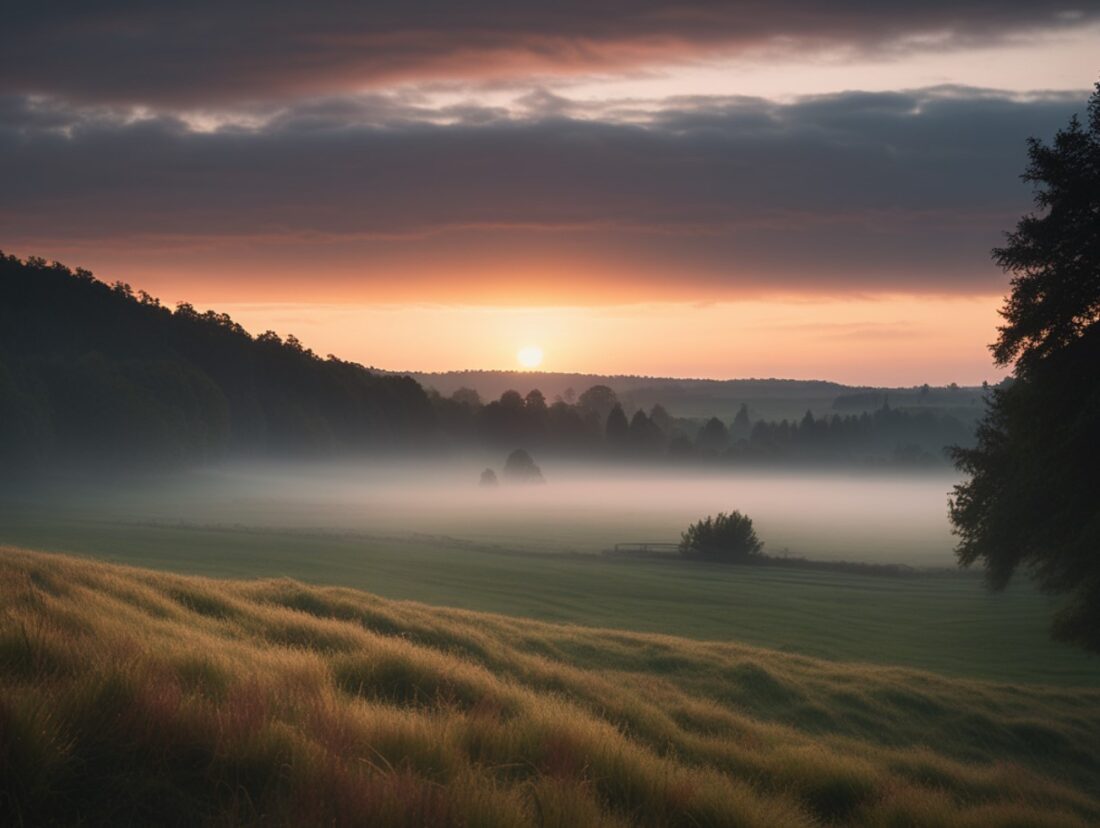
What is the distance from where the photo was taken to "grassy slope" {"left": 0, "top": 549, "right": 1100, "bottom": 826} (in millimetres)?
6414

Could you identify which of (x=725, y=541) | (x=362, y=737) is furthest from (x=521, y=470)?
(x=362, y=737)

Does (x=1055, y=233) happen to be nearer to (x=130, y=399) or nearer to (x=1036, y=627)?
(x=1036, y=627)

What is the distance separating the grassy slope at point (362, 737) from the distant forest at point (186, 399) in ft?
341

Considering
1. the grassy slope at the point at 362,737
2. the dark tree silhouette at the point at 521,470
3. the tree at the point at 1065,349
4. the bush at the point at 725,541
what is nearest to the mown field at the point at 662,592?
the bush at the point at 725,541

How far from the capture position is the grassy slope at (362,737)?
6.41 meters

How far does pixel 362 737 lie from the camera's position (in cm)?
773

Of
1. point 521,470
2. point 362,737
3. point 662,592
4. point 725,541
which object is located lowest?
point 662,592

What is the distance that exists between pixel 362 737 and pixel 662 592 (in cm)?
4800

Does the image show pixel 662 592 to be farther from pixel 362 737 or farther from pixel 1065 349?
pixel 362 737

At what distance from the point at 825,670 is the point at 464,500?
113 meters

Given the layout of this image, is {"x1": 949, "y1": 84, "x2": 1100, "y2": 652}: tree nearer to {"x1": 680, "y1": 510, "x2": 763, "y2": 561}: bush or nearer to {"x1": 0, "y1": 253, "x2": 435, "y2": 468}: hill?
{"x1": 680, "y1": 510, "x2": 763, "y2": 561}: bush

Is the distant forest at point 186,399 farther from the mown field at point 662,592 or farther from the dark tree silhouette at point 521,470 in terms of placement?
the mown field at point 662,592

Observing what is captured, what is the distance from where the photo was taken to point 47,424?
362ft

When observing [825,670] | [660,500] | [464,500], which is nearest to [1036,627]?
[825,670]
